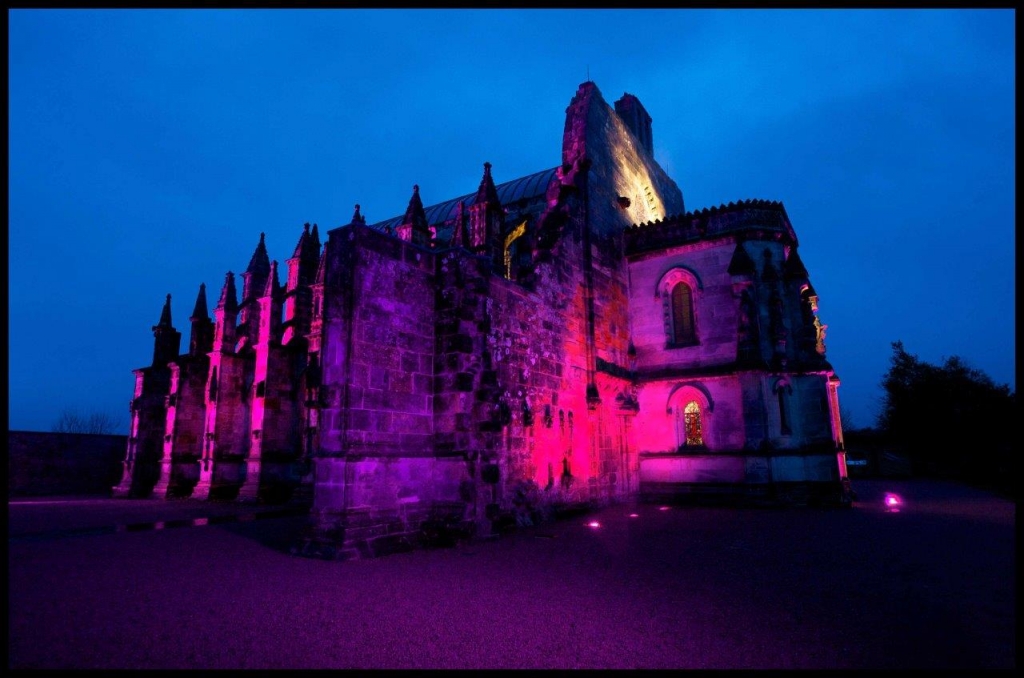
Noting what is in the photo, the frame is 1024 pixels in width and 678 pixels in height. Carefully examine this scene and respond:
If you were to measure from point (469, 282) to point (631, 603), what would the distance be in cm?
613

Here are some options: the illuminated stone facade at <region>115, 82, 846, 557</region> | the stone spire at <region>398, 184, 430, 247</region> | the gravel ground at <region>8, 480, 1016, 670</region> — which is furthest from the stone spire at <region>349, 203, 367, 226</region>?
the gravel ground at <region>8, 480, 1016, 670</region>

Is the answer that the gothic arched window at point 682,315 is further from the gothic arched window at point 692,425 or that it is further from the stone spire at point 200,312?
the stone spire at point 200,312

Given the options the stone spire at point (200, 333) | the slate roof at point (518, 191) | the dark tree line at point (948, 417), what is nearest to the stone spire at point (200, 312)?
the stone spire at point (200, 333)

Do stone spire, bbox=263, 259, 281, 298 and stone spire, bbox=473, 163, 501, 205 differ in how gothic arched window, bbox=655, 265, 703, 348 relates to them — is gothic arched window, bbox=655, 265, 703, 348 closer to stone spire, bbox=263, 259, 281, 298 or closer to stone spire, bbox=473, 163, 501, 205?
stone spire, bbox=473, 163, 501, 205

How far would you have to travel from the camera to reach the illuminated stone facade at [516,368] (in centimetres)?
846

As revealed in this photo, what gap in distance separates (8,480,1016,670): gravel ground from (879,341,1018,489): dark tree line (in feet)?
81.9

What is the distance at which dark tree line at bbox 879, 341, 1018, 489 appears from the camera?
27.0 meters

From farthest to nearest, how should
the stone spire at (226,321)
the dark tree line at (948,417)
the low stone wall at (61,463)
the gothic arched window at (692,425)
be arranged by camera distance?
1. the dark tree line at (948,417)
2. the low stone wall at (61,463)
3. the stone spire at (226,321)
4. the gothic arched window at (692,425)

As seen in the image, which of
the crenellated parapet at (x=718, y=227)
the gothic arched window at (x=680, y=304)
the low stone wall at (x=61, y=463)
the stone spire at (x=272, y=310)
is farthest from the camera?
the low stone wall at (x=61, y=463)

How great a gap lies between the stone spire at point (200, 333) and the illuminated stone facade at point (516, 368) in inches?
3.5

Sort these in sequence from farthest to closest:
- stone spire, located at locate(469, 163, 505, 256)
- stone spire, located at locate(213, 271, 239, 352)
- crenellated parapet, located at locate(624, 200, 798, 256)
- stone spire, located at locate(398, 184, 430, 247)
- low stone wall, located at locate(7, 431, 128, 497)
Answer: low stone wall, located at locate(7, 431, 128, 497), stone spire, located at locate(213, 271, 239, 352), crenellated parapet, located at locate(624, 200, 798, 256), stone spire, located at locate(398, 184, 430, 247), stone spire, located at locate(469, 163, 505, 256)

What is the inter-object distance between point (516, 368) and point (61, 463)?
25.6m

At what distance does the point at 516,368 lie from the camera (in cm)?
1080

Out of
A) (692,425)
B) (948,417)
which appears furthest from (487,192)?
(948,417)
